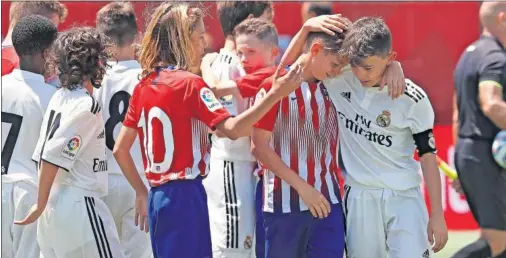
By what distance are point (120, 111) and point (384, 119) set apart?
1.88 meters

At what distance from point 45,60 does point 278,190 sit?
1800 millimetres

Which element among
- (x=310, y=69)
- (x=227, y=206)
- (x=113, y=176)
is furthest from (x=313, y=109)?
(x=113, y=176)

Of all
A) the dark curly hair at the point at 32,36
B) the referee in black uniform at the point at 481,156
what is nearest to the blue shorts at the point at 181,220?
the dark curly hair at the point at 32,36

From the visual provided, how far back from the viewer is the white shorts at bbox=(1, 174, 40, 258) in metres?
6.14

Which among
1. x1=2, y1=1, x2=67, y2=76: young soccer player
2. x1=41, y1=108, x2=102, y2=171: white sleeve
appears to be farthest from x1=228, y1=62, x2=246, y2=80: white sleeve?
→ x1=2, y1=1, x2=67, y2=76: young soccer player

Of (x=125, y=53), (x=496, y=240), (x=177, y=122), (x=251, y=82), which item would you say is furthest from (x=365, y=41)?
(x=496, y=240)

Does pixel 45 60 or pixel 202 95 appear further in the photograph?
pixel 45 60

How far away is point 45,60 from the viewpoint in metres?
6.36

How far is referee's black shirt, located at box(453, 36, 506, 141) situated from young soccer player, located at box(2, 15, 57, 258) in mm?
2718

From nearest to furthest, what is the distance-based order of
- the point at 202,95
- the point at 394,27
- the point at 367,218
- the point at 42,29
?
the point at 202,95
the point at 367,218
the point at 42,29
the point at 394,27

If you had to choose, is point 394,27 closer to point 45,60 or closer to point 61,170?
point 45,60

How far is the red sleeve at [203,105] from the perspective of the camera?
5105mm

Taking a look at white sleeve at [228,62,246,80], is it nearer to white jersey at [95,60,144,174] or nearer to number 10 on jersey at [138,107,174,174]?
white jersey at [95,60,144,174]

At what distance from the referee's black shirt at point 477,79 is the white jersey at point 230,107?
1.53 meters
